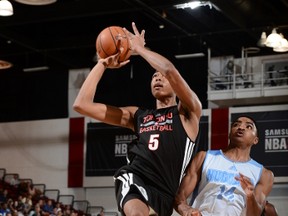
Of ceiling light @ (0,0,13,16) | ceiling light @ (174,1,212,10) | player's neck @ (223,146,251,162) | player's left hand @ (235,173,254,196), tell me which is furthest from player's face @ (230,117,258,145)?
ceiling light @ (174,1,212,10)

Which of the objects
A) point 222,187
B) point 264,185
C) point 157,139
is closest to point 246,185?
point 222,187

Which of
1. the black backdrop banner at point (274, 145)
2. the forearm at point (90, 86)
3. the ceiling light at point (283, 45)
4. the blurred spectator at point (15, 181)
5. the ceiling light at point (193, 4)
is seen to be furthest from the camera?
the blurred spectator at point (15, 181)

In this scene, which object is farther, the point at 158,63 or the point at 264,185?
the point at 264,185

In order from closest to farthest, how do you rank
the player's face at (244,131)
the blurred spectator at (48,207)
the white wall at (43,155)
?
the player's face at (244,131), the blurred spectator at (48,207), the white wall at (43,155)

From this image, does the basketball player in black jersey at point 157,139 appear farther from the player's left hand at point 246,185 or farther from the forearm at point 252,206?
the forearm at point 252,206

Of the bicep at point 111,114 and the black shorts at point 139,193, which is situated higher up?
the bicep at point 111,114

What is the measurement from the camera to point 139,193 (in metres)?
5.50

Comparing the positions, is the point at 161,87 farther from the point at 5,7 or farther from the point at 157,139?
the point at 5,7

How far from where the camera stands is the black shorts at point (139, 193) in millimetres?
5496

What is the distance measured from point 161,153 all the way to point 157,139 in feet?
0.42

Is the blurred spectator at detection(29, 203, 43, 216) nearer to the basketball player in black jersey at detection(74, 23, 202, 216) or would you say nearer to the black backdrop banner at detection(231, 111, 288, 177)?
the black backdrop banner at detection(231, 111, 288, 177)

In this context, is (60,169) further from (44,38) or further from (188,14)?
(188,14)

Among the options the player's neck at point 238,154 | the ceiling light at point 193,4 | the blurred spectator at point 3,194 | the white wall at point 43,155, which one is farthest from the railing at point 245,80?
the player's neck at point 238,154

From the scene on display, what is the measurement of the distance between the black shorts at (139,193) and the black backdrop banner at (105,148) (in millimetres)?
17726
